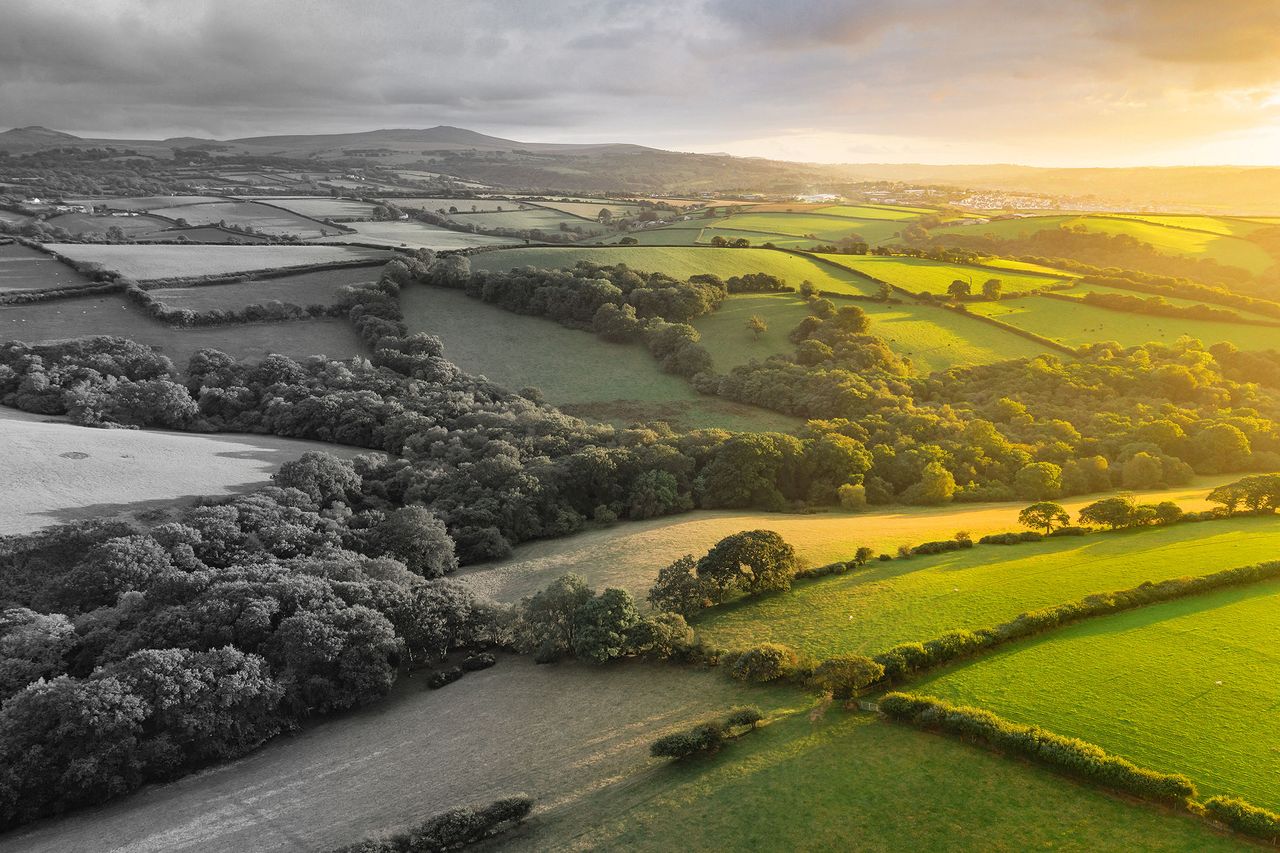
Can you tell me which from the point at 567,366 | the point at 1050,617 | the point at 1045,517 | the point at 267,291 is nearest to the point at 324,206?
the point at 267,291

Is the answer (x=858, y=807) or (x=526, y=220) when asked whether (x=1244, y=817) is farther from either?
(x=526, y=220)

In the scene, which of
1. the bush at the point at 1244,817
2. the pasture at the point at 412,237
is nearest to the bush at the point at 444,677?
the bush at the point at 1244,817

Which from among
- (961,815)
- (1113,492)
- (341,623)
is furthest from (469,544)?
(1113,492)

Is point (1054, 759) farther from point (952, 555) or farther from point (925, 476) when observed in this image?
point (925, 476)

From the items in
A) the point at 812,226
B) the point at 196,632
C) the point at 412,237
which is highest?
the point at 812,226

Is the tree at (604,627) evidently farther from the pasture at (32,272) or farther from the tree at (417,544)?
the pasture at (32,272)

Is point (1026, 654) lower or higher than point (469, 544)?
higher

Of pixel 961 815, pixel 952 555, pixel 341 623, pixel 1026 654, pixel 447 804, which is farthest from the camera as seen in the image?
pixel 952 555
